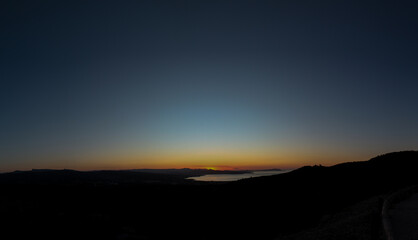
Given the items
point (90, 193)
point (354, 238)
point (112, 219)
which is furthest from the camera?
point (90, 193)

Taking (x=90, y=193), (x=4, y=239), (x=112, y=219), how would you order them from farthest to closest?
(x=90, y=193)
(x=112, y=219)
(x=4, y=239)

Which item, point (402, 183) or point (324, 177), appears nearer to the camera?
point (402, 183)

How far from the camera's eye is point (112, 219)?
35.2 m

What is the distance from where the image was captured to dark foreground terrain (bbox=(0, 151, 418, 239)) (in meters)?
28.2

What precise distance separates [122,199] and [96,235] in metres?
20.4

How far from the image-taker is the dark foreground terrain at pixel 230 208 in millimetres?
28234

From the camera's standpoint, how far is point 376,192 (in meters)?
38.9

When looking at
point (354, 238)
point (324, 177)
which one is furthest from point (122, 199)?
point (354, 238)

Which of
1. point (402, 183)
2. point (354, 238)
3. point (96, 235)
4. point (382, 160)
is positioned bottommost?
point (96, 235)

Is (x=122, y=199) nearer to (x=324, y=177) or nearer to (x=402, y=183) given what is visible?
(x=324, y=177)

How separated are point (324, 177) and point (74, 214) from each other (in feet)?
135

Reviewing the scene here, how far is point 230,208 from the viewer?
41.9 metres

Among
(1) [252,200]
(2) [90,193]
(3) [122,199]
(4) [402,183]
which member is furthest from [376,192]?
(2) [90,193]

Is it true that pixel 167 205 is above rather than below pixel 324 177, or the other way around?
below
